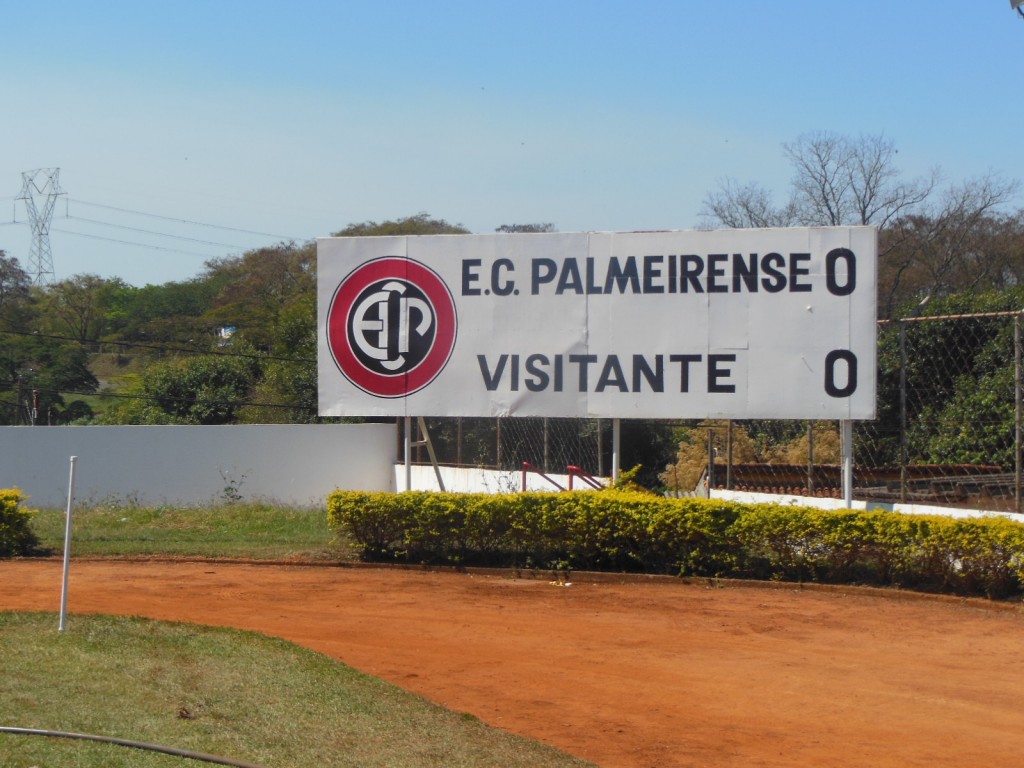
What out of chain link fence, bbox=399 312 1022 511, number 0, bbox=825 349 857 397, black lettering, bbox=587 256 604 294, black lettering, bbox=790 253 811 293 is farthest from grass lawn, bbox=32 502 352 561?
black lettering, bbox=790 253 811 293

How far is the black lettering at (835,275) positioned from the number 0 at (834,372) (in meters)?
0.78

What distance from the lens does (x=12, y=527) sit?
15.7m

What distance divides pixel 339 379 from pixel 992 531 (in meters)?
8.93

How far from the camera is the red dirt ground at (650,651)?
24.4 ft

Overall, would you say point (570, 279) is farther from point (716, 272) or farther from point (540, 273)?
point (716, 272)

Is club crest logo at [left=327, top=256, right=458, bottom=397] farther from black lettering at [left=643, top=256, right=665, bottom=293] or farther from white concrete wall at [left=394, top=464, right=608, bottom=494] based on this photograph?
black lettering at [left=643, top=256, right=665, bottom=293]

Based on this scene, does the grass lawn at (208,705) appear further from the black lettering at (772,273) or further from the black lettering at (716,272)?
the black lettering at (772,273)

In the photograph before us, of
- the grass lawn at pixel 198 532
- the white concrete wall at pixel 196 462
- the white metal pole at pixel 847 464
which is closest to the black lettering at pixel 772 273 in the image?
the white metal pole at pixel 847 464

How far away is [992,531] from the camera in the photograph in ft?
39.7

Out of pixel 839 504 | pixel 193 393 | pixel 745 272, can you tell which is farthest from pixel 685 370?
pixel 193 393

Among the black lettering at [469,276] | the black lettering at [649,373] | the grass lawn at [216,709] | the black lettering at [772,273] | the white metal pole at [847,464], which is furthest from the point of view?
the black lettering at [469,276]

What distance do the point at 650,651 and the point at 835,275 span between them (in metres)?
6.62

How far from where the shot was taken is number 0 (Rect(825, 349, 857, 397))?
1448 cm

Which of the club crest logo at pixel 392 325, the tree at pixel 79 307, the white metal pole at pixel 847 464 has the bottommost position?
the white metal pole at pixel 847 464
